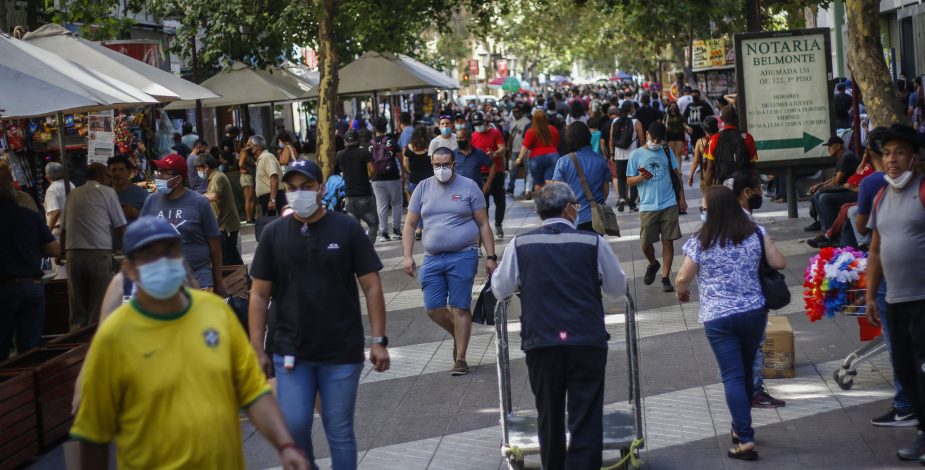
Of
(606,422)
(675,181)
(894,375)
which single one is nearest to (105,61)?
(675,181)

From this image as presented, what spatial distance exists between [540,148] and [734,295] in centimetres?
975

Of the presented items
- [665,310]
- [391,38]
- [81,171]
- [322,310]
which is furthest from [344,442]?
[391,38]

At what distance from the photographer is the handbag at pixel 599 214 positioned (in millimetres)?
11734

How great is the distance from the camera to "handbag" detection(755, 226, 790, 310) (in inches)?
268

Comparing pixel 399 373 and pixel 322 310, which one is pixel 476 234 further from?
pixel 322 310

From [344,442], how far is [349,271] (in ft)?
2.57

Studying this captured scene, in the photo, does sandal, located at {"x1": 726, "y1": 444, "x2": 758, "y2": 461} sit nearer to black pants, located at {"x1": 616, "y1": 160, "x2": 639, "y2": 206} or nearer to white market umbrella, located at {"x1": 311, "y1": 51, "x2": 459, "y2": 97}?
black pants, located at {"x1": 616, "y1": 160, "x2": 639, "y2": 206}

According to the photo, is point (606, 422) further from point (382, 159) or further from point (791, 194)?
point (791, 194)

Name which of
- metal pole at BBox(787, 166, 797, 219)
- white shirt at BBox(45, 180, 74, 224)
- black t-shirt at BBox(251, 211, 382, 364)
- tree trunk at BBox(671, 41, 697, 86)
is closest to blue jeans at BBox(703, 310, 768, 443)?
black t-shirt at BBox(251, 211, 382, 364)

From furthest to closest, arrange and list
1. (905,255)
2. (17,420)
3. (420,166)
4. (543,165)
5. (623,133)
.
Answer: (623,133), (420,166), (543,165), (17,420), (905,255)

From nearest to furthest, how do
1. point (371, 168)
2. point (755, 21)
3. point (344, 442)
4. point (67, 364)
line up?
point (344, 442)
point (67, 364)
point (371, 168)
point (755, 21)

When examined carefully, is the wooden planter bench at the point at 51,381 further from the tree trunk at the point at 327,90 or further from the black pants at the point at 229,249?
the tree trunk at the point at 327,90

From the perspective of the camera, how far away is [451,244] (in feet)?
30.2

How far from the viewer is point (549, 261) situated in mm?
6012
